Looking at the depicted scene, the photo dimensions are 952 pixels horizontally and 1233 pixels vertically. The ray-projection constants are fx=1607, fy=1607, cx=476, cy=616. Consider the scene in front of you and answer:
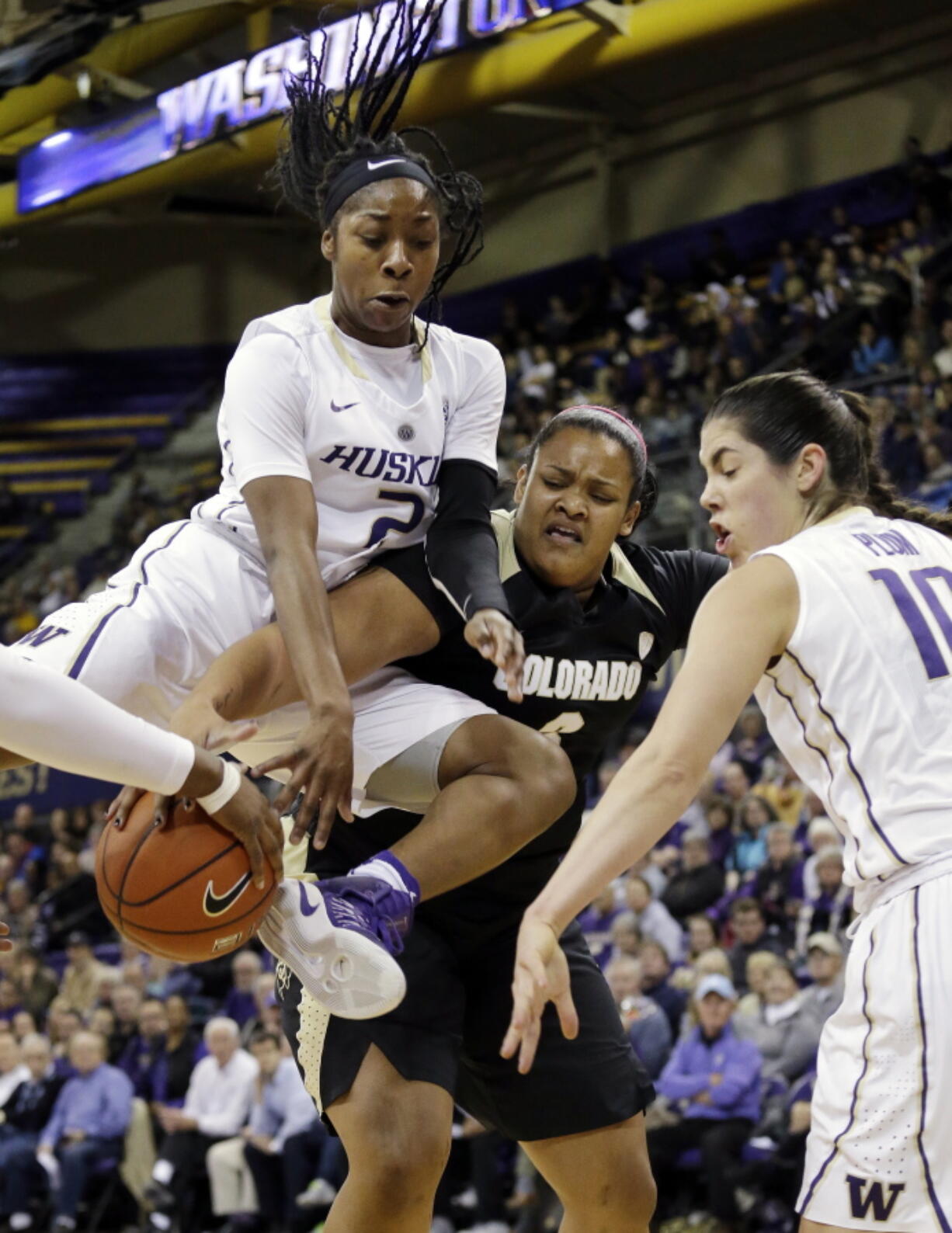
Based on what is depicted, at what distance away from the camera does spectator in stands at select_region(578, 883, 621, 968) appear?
28.5ft

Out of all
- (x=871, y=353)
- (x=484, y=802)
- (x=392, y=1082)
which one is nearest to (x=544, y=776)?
(x=484, y=802)

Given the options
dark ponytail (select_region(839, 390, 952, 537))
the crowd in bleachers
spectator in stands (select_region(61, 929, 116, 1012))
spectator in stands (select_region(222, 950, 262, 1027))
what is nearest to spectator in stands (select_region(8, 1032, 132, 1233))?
the crowd in bleachers

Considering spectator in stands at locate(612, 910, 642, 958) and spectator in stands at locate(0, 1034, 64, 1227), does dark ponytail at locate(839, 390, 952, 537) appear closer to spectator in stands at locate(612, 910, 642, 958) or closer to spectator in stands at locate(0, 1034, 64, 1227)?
spectator in stands at locate(612, 910, 642, 958)

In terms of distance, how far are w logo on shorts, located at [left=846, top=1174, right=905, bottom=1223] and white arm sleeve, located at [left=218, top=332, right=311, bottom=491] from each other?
1778 millimetres

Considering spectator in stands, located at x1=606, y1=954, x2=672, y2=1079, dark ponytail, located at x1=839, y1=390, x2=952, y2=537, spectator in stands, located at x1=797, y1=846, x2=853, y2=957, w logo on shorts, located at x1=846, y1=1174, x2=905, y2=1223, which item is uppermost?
dark ponytail, located at x1=839, y1=390, x2=952, y2=537

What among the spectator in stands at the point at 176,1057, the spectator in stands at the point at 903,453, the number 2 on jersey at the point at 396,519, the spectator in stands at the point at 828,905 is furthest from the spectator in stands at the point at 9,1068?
the number 2 on jersey at the point at 396,519

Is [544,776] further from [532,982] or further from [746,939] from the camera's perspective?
[746,939]

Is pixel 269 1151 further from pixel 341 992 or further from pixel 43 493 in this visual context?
pixel 43 493

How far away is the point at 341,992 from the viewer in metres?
3.11

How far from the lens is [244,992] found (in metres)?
9.63

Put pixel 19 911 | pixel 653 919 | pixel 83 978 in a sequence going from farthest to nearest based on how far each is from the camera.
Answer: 1. pixel 19 911
2. pixel 83 978
3. pixel 653 919

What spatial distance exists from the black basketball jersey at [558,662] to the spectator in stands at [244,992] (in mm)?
5999

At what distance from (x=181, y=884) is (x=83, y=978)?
817 centimetres

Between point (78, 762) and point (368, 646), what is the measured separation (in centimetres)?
86
